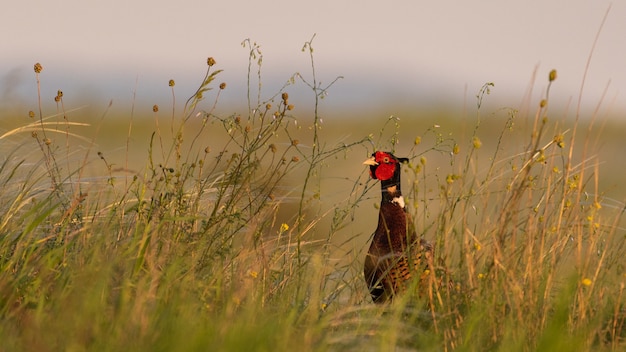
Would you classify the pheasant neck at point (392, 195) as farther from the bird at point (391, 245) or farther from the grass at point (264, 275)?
the grass at point (264, 275)

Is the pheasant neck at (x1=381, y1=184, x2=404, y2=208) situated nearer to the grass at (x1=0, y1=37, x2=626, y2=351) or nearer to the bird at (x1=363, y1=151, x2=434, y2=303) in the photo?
the bird at (x1=363, y1=151, x2=434, y2=303)

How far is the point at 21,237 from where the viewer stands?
520cm

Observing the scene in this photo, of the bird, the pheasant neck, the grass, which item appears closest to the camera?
the grass

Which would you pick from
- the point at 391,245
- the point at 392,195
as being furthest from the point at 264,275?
the point at 392,195

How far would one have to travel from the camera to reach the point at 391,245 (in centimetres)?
602

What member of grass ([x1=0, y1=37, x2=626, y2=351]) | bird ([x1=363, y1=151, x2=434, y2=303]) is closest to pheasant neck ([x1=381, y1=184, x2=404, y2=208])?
bird ([x1=363, y1=151, x2=434, y2=303])

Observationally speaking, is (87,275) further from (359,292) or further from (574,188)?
(574,188)

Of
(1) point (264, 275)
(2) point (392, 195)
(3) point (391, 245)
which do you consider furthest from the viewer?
(2) point (392, 195)

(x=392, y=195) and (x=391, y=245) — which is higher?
(x=392, y=195)

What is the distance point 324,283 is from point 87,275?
72.6 inches

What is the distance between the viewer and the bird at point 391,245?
5.79m

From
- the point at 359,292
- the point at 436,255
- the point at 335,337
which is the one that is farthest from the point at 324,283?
the point at 335,337

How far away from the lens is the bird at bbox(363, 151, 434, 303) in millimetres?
5789

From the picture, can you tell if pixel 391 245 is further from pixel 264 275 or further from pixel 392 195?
pixel 264 275
